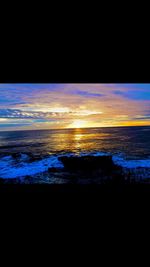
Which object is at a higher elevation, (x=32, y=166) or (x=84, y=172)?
(x=84, y=172)

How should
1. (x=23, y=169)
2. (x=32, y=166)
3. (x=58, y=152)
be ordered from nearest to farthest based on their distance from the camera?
(x=23, y=169) → (x=32, y=166) → (x=58, y=152)

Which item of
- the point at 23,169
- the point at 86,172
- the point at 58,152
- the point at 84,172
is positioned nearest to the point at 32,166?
the point at 23,169

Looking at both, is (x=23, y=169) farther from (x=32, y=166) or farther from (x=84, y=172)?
(x=84, y=172)

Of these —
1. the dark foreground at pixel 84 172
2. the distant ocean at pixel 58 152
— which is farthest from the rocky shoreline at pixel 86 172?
the distant ocean at pixel 58 152

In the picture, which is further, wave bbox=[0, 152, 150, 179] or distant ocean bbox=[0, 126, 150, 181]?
distant ocean bbox=[0, 126, 150, 181]

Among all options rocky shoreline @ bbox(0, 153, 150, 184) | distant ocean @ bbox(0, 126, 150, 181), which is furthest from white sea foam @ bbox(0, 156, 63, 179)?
rocky shoreline @ bbox(0, 153, 150, 184)

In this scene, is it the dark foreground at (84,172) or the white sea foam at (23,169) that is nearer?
the dark foreground at (84,172)

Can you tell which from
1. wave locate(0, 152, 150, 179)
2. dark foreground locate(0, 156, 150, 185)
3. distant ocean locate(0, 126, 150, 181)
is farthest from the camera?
distant ocean locate(0, 126, 150, 181)

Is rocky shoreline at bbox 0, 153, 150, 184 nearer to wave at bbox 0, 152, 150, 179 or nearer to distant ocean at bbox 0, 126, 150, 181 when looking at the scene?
wave at bbox 0, 152, 150, 179

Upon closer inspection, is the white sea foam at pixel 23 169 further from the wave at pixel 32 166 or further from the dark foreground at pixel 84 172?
the dark foreground at pixel 84 172

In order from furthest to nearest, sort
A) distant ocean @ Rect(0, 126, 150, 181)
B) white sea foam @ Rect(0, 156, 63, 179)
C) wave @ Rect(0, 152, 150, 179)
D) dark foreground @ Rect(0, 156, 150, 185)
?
distant ocean @ Rect(0, 126, 150, 181) → wave @ Rect(0, 152, 150, 179) → white sea foam @ Rect(0, 156, 63, 179) → dark foreground @ Rect(0, 156, 150, 185)

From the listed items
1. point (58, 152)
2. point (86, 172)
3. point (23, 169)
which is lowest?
point (58, 152)

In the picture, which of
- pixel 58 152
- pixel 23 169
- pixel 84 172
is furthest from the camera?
pixel 58 152
